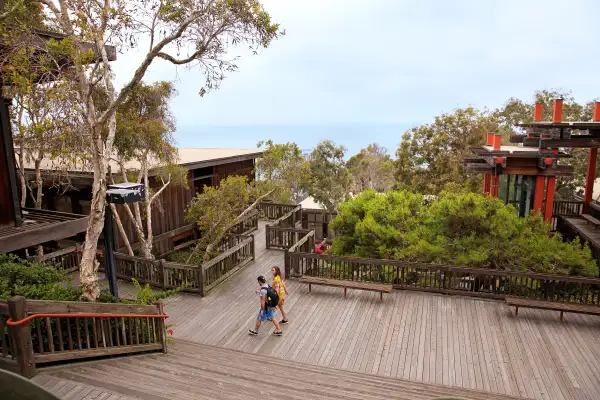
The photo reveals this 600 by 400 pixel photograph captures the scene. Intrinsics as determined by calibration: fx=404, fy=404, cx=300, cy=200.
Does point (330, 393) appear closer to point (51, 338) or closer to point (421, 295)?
point (51, 338)

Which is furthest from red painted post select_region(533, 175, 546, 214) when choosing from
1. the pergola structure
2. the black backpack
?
the black backpack

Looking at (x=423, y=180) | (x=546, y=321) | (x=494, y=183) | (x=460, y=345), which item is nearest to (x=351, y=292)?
(x=460, y=345)

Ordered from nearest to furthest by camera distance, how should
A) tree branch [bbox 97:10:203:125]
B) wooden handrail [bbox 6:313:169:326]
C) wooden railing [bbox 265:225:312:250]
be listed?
wooden handrail [bbox 6:313:169:326]
tree branch [bbox 97:10:203:125]
wooden railing [bbox 265:225:312:250]

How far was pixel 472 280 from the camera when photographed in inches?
446

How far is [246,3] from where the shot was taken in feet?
24.0

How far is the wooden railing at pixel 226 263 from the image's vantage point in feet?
38.1

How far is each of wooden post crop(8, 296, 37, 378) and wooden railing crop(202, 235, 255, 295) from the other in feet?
20.6

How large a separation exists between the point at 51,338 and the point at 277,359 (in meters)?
3.88

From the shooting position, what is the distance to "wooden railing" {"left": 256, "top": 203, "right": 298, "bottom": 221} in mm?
19953

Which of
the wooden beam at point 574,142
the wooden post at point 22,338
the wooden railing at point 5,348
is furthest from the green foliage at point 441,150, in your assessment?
the wooden railing at point 5,348

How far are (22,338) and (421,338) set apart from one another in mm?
7096

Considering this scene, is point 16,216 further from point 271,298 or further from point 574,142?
point 574,142

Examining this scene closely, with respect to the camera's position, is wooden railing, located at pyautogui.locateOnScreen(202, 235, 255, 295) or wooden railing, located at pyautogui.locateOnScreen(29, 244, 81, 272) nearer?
wooden railing, located at pyautogui.locateOnScreen(202, 235, 255, 295)

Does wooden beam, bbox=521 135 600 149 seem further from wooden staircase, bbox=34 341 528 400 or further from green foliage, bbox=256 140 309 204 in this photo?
wooden staircase, bbox=34 341 528 400
